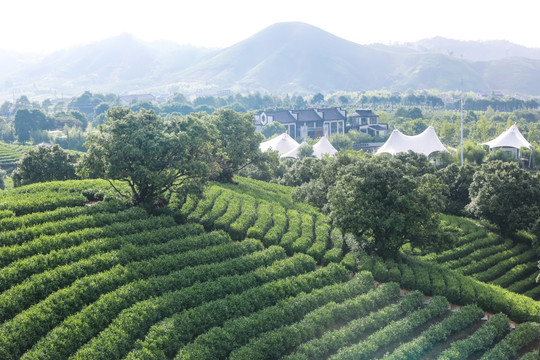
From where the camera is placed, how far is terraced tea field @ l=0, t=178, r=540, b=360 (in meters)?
14.0

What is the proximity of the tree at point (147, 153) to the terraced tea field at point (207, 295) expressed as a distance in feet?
4.81

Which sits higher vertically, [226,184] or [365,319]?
[226,184]

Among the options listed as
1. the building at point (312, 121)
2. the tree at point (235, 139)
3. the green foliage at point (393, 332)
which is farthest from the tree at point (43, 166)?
the building at point (312, 121)

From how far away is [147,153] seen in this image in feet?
72.8

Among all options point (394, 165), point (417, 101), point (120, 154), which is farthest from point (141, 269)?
point (417, 101)

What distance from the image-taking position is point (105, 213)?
21391 millimetres

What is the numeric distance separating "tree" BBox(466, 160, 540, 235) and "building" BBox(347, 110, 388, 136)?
6518cm

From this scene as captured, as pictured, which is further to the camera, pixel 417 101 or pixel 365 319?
pixel 417 101

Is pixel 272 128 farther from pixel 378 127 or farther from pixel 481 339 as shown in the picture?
pixel 481 339

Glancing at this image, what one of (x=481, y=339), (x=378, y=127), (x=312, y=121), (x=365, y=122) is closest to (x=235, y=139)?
(x=481, y=339)

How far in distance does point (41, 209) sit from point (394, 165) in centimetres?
1734

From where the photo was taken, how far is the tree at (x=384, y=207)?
2189cm

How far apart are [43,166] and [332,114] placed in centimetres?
7533

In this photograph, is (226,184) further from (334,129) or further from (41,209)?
(334,129)
